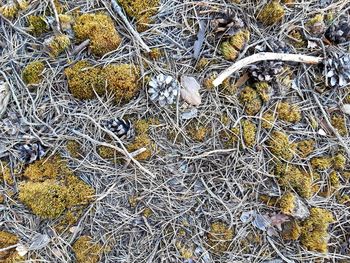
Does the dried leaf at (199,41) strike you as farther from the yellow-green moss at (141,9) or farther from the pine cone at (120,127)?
the pine cone at (120,127)

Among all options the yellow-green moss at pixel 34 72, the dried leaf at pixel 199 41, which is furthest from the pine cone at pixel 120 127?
the dried leaf at pixel 199 41

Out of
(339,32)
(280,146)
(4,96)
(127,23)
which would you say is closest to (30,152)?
(4,96)

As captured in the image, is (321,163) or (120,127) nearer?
(120,127)

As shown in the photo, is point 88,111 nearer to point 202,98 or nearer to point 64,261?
point 202,98

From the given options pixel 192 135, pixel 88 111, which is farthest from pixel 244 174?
pixel 88 111

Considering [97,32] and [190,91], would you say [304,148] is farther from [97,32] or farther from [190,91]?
[97,32]

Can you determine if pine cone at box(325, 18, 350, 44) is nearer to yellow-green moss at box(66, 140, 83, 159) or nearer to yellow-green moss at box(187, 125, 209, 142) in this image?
yellow-green moss at box(187, 125, 209, 142)
